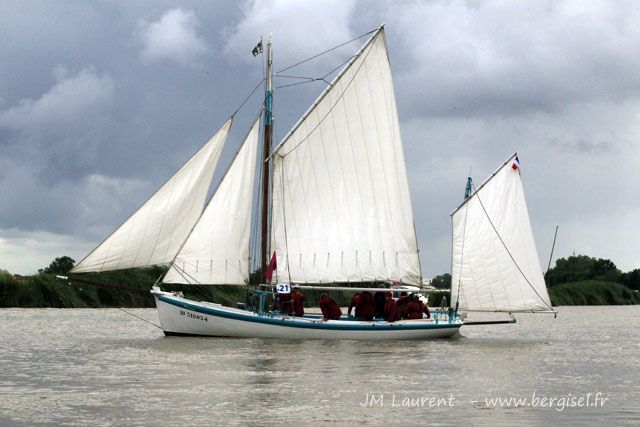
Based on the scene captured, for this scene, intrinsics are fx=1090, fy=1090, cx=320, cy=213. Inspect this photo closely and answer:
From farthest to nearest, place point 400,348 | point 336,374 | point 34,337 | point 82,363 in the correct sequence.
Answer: point 34,337
point 400,348
point 82,363
point 336,374

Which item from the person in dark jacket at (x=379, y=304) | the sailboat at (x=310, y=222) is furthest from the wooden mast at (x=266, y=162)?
the person in dark jacket at (x=379, y=304)

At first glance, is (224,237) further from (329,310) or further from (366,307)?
(366,307)

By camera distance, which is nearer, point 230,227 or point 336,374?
point 336,374

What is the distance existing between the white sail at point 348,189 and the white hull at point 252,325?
234 cm

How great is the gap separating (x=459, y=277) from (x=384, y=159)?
639 cm

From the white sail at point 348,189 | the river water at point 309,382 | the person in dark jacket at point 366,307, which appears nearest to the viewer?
the river water at point 309,382

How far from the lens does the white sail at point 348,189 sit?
47062mm

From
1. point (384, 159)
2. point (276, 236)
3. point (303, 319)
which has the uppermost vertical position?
point (384, 159)

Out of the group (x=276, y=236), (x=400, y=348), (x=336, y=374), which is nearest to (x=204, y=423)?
(x=336, y=374)

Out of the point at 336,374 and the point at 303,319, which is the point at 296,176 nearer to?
the point at 303,319

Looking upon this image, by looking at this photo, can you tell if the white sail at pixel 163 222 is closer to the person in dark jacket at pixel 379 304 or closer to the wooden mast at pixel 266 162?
the wooden mast at pixel 266 162

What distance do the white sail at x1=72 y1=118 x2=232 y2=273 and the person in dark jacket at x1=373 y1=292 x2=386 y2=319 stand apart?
8909 mm

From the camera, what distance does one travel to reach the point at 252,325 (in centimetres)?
4550

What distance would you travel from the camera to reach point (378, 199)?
4828cm
